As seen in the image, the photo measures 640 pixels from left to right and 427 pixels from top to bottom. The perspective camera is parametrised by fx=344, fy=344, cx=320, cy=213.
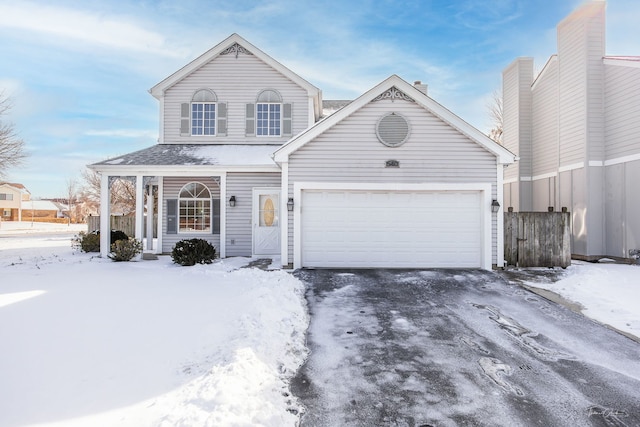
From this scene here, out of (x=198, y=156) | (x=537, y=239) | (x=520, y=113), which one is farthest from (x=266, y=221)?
(x=520, y=113)

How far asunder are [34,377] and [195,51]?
1362 centimetres

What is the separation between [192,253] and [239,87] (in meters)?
7.24

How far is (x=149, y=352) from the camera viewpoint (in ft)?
13.7

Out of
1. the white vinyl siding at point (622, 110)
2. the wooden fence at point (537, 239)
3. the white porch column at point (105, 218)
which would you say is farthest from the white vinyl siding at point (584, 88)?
the white porch column at point (105, 218)

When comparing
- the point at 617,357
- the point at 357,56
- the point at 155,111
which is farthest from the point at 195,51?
the point at 617,357

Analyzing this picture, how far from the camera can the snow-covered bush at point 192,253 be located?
10562mm

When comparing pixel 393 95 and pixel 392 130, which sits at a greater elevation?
pixel 393 95

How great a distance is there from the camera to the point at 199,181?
43.6ft

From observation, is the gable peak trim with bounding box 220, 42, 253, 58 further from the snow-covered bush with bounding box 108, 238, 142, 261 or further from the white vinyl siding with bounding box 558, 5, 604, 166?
the white vinyl siding with bounding box 558, 5, 604, 166

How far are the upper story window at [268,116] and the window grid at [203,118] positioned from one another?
1466mm

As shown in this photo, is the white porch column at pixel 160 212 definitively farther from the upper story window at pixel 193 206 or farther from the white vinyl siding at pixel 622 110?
the white vinyl siding at pixel 622 110

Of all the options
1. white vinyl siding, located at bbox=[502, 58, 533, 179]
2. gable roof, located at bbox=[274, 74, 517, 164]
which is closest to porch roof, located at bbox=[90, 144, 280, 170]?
gable roof, located at bbox=[274, 74, 517, 164]

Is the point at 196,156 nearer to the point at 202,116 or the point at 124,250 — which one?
the point at 202,116

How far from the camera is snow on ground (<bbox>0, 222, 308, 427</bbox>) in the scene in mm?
2967
